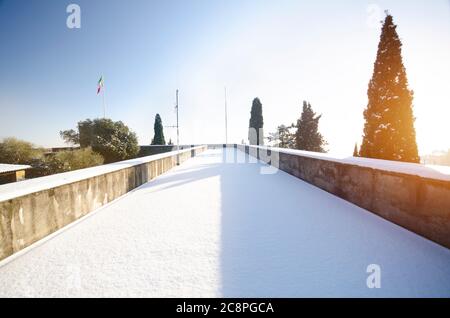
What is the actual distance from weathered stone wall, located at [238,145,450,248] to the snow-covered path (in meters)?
0.19

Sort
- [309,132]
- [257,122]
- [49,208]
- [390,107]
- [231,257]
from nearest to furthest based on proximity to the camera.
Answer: [231,257] → [49,208] → [390,107] → [309,132] → [257,122]

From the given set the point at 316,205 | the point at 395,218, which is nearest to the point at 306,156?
the point at 316,205

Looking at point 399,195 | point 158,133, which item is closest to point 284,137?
point 158,133

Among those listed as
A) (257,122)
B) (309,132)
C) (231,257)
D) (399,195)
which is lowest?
(231,257)

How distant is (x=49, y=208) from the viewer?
341 centimetres

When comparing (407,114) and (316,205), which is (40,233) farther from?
(407,114)

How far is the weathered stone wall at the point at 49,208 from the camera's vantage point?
2.74m

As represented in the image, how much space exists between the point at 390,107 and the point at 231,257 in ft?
70.3

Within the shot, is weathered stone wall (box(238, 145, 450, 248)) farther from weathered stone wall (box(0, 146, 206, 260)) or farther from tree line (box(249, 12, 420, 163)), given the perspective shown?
tree line (box(249, 12, 420, 163))

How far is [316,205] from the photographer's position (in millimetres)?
4766

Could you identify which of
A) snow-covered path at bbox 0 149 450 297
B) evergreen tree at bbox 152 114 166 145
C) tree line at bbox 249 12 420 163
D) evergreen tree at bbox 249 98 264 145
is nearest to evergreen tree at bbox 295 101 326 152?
evergreen tree at bbox 249 98 264 145

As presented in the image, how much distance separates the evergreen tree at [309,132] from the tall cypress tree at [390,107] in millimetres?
16533

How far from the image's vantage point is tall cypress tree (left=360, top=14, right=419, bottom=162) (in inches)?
703

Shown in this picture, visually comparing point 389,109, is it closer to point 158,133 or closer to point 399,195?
point 399,195
